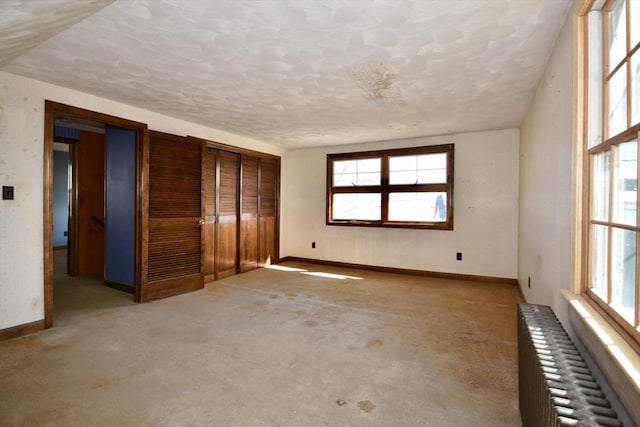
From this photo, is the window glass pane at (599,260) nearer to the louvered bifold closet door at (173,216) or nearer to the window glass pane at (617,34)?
the window glass pane at (617,34)

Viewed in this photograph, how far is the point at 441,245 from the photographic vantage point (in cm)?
505

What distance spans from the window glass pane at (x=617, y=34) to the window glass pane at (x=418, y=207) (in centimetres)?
373

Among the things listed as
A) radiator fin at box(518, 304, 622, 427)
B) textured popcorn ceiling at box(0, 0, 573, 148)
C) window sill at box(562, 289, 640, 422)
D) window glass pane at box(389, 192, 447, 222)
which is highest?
textured popcorn ceiling at box(0, 0, 573, 148)

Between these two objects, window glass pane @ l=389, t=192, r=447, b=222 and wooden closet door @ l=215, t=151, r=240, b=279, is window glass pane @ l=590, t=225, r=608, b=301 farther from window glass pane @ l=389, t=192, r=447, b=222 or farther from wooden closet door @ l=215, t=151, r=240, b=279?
A: wooden closet door @ l=215, t=151, r=240, b=279

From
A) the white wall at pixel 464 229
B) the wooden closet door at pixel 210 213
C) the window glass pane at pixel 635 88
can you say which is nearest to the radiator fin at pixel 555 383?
the window glass pane at pixel 635 88

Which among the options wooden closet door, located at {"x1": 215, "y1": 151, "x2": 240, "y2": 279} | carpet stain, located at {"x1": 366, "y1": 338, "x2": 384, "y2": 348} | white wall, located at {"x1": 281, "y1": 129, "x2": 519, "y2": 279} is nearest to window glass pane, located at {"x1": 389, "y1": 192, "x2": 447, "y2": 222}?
white wall, located at {"x1": 281, "y1": 129, "x2": 519, "y2": 279}

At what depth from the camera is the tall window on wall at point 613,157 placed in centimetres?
109

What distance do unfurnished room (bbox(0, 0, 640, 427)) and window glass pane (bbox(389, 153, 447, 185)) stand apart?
0.03 metres

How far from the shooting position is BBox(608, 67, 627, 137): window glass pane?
118 centimetres

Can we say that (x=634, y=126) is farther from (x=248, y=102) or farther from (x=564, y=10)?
(x=248, y=102)

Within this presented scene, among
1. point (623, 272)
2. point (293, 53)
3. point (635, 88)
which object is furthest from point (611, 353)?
point (293, 53)

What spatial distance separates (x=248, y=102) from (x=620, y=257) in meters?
3.37

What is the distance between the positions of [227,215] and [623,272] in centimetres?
471

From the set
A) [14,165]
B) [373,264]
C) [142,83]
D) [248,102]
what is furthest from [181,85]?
[373,264]
